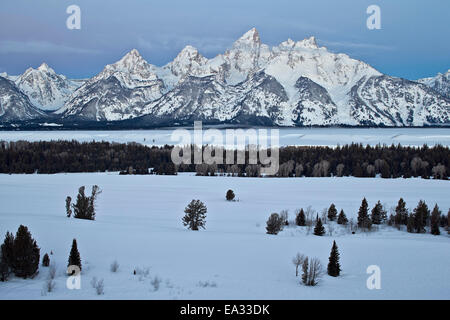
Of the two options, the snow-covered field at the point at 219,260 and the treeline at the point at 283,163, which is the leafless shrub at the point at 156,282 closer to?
the snow-covered field at the point at 219,260

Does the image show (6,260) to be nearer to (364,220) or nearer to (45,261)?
(45,261)

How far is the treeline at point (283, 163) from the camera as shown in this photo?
3125 inches

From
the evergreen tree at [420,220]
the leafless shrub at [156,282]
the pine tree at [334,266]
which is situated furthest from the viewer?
the evergreen tree at [420,220]

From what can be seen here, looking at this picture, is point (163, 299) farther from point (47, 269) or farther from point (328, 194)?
point (328, 194)

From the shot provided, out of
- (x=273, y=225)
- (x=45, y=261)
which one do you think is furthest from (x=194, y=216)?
(x=45, y=261)

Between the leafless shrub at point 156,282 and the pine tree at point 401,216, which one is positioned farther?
the pine tree at point 401,216

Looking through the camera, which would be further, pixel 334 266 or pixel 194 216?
pixel 194 216

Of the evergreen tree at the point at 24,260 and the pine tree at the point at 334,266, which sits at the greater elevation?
the evergreen tree at the point at 24,260

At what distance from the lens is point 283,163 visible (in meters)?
89.9

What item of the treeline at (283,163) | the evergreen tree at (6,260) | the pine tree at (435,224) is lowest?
the pine tree at (435,224)

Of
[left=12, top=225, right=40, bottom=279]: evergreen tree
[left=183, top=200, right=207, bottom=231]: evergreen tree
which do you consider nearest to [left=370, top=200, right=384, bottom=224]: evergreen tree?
[left=183, top=200, right=207, bottom=231]: evergreen tree

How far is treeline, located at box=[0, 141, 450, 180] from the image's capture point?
7938 cm

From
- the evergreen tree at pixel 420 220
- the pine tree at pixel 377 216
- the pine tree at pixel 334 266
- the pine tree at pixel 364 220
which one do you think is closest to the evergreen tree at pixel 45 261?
the pine tree at pixel 334 266
